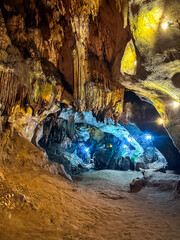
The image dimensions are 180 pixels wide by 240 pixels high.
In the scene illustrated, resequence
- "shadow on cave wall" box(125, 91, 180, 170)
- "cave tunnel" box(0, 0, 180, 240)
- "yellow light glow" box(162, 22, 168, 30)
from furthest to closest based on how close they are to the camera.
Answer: "shadow on cave wall" box(125, 91, 180, 170), "yellow light glow" box(162, 22, 168, 30), "cave tunnel" box(0, 0, 180, 240)

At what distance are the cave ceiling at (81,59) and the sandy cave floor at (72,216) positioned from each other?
13.3ft

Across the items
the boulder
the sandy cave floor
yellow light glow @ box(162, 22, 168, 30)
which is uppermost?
yellow light glow @ box(162, 22, 168, 30)

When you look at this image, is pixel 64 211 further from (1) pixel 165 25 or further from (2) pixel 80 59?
(2) pixel 80 59

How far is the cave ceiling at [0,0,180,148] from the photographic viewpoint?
5.81m

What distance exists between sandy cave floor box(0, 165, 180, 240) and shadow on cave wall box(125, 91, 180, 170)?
8.25 m

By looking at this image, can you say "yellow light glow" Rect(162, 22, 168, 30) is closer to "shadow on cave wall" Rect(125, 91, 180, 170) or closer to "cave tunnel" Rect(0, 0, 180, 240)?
"cave tunnel" Rect(0, 0, 180, 240)

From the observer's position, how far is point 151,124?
1439cm

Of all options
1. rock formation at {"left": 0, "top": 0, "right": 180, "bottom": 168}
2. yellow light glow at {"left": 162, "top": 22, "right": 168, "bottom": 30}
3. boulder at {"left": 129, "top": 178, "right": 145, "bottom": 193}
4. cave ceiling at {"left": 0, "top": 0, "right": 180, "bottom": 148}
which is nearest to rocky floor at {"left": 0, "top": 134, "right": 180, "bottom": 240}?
boulder at {"left": 129, "top": 178, "right": 145, "bottom": 193}

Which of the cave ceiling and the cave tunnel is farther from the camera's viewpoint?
the cave ceiling

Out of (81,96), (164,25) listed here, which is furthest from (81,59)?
(164,25)

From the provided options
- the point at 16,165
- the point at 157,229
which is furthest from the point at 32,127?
the point at 157,229

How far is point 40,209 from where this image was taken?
4.59 m

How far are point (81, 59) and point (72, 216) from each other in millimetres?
8858

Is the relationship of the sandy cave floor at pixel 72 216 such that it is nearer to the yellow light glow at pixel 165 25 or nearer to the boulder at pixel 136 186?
the boulder at pixel 136 186
